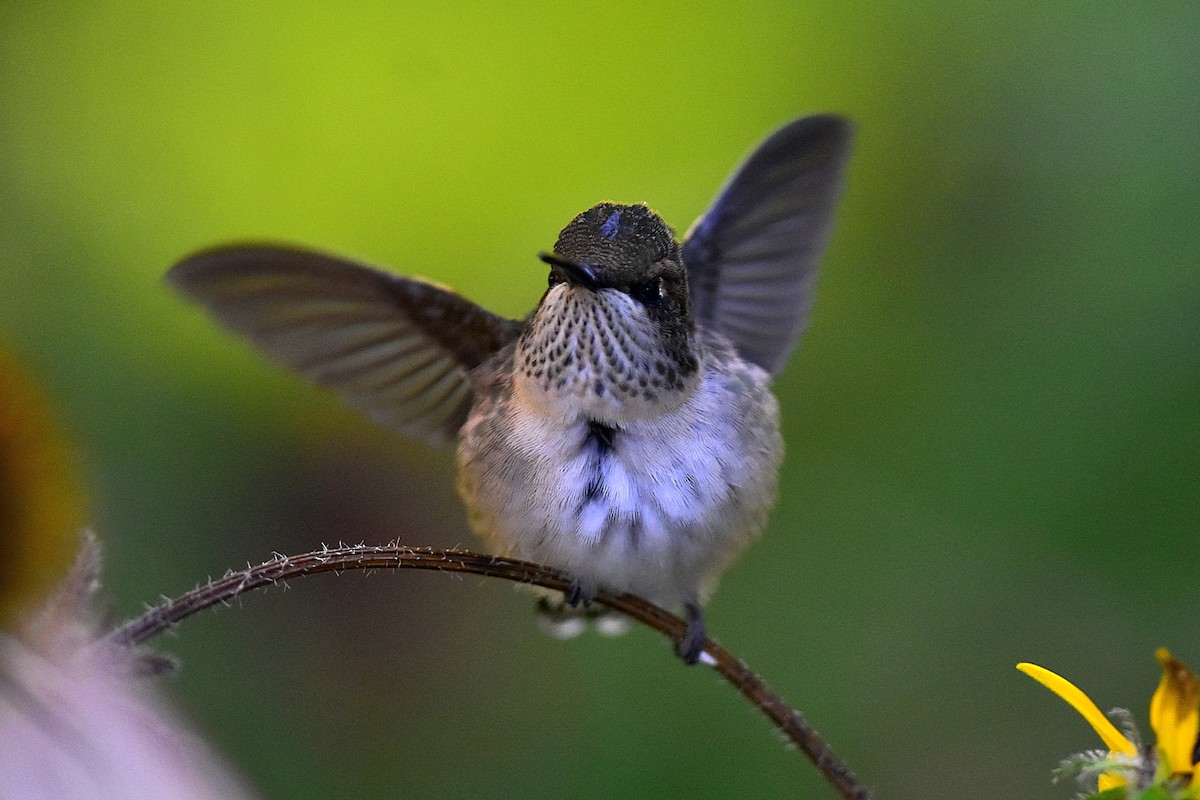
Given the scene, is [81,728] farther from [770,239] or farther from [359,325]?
[770,239]

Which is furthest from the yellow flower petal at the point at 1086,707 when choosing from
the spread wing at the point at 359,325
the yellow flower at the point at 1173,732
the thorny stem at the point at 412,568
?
the spread wing at the point at 359,325

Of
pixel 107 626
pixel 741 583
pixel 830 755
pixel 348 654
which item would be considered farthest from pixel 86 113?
pixel 830 755

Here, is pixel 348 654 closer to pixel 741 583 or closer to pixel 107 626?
pixel 741 583

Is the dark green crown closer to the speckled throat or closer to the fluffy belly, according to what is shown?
the speckled throat

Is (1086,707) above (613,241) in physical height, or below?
below

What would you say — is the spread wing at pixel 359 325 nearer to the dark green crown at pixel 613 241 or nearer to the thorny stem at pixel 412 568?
the dark green crown at pixel 613 241

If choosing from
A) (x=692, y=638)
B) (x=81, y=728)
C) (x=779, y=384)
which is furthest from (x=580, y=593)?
(x=779, y=384)
